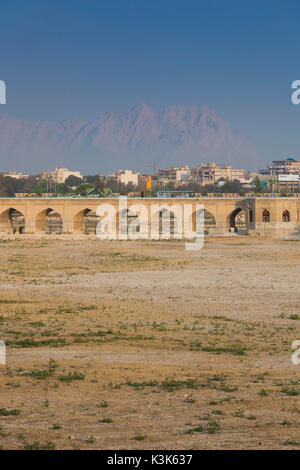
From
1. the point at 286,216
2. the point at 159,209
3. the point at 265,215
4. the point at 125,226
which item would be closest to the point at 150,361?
the point at 265,215

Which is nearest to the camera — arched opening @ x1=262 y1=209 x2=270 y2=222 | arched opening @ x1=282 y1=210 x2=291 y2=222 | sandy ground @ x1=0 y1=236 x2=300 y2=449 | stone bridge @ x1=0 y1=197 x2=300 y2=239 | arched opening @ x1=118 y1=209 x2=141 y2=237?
sandy ground @ x1=0 y1=236 x2=300 y2=449

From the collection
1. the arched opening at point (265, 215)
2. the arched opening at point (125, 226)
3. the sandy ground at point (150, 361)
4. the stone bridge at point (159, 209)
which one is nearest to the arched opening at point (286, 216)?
the stone bridge at point (159, 209)

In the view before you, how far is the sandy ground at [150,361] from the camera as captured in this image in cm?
1077

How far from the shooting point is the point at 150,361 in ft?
51.8

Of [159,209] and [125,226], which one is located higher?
[159,209]

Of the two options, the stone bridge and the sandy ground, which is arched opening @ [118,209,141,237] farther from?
the sandy ground

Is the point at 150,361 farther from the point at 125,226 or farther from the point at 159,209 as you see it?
the point at 125,226

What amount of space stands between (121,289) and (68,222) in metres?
48.9

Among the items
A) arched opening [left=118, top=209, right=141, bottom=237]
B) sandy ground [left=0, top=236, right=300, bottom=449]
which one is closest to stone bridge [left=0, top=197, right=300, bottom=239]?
arched opening [left=118, top=209, right=141, bottom=237]

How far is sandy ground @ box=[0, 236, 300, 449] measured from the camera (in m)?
10.8

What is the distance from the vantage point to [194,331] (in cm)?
1969

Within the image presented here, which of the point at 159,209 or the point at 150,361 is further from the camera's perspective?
the point at 159,209

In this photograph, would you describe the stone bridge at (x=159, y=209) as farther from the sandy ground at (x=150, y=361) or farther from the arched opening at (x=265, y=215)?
the sandy ground at (x=150, y=361)

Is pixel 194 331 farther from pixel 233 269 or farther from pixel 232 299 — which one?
pixel 233 269
